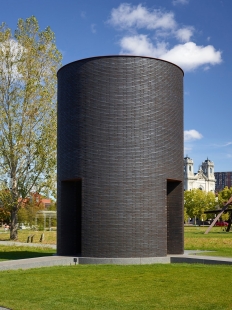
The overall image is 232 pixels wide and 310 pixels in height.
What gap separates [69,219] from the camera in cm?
1466

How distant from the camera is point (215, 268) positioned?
11164 millimetres

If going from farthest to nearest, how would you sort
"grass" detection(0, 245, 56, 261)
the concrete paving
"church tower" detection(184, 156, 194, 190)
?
"church tower" detection(184, 156, 194, 190)
"grass" detection(0, 245, 56, 261)
the concrete paving

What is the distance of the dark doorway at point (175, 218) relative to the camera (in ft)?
47.3

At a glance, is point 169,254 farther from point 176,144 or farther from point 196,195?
point 196,195

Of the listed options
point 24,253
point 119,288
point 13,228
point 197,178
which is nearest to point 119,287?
point 119,288

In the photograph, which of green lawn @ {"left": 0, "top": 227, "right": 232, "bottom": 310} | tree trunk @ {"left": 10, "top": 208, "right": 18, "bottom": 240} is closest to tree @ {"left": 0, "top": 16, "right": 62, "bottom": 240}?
tree trunk @ {"left": 10, "top": 208, "right": 18, "bottom": 240}

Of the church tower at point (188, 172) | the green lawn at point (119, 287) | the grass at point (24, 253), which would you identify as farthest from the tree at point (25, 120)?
the church tower at point (188, 172)

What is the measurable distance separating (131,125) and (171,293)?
608cm

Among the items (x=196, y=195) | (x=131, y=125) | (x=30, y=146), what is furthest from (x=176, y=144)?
(x=196, y=195)

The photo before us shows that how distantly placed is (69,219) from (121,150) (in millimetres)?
3047

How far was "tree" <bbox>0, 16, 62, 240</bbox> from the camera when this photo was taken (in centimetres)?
2761

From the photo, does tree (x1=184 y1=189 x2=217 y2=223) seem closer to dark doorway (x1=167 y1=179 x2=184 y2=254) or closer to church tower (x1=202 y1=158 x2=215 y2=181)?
dark doorway (x1=167 y1=179 x2=184 y2=254)

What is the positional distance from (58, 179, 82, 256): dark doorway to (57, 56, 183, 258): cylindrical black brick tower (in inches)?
28.1

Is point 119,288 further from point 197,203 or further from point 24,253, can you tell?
point 197,203
